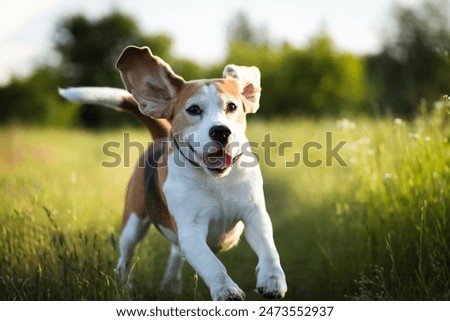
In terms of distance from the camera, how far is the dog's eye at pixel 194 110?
3.78 m

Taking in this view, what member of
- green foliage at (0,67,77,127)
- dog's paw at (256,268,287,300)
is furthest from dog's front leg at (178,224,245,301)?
green foliage at (0,67,77,127)

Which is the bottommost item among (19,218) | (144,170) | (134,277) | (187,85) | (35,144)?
(35,144)

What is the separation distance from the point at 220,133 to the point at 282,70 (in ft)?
44.6

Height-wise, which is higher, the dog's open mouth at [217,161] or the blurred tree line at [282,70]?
the dog's open mouth at [217,161]

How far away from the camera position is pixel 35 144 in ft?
44.0

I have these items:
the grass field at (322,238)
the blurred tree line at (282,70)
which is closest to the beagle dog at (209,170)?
the grass field at (322,238)

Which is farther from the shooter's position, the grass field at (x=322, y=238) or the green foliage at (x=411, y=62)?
the green foliage at (x=411, y=62)

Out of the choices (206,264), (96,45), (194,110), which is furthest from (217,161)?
(96,45)

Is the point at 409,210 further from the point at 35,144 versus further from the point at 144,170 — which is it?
the point at 35,144

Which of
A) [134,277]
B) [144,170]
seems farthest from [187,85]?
[134,277]

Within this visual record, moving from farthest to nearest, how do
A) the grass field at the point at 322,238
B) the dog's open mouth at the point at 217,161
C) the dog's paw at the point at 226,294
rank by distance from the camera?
the grass field at the point at 322,238 → the dog's open mouth at the point at 217,161 → the dog's paw at the point at 226,294

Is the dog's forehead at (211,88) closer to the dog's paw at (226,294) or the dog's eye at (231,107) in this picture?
the dog's eye at (231,107)

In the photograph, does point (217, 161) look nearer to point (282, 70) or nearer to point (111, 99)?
point (111, 99)
